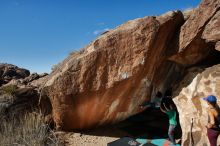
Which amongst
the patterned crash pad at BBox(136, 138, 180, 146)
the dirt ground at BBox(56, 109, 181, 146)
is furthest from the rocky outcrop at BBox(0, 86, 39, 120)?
the patterned crash pad at BBox(136, 138, 180, 146)

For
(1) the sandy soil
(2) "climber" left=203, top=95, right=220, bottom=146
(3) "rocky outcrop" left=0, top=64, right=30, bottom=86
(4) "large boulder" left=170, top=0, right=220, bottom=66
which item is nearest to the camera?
(2) "climber" left=203, top=95, right=220, bottom=146

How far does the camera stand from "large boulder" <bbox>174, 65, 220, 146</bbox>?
288 inches

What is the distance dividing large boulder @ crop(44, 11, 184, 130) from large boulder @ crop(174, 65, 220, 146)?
3.53 feet

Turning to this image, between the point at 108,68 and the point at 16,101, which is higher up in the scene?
the point at 108,68

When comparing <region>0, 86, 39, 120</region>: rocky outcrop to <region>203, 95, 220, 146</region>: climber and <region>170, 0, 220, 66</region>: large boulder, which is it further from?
<region>203, 95, 220, 146</region>: climber

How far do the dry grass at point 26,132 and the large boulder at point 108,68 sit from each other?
21.7 inches

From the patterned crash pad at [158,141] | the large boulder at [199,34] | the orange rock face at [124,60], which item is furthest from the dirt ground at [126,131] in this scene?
the large boulder at [199,34]

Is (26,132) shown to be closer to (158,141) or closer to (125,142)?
(125,142)

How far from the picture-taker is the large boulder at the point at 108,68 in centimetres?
779

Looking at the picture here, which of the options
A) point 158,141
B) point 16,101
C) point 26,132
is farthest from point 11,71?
point 158,141

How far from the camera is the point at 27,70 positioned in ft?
53.6

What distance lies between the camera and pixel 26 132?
7465 mm

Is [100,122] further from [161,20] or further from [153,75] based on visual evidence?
[161,20]

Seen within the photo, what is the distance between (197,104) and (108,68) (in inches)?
93.1
